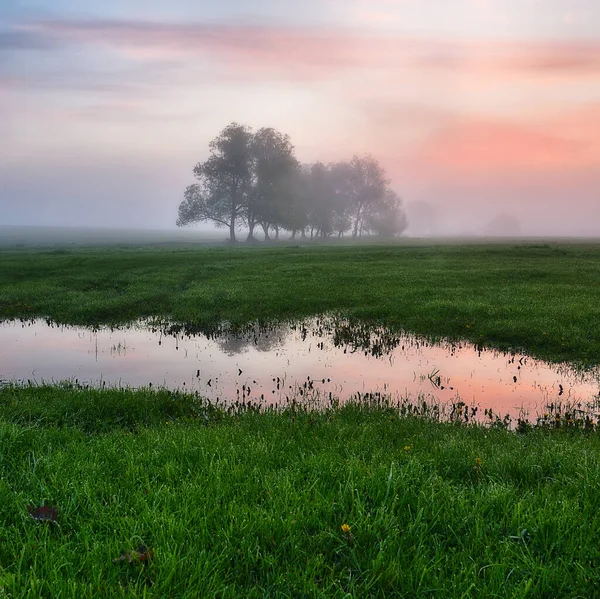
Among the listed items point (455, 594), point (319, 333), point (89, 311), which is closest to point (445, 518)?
point (455, 594)

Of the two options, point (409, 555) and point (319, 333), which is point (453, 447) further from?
point (319, 333)

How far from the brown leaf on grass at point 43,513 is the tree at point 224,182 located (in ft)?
272

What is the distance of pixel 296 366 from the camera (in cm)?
1194

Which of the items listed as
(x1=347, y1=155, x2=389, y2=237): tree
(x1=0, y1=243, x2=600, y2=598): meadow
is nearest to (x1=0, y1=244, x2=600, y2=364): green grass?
(x1=0, y1=243, x2=600, y2=598): meadow

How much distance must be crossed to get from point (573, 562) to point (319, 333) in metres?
12.2

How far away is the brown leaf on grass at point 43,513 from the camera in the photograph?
3.82 m

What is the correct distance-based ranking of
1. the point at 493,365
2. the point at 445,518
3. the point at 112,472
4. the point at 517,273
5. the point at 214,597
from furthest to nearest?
1. the point at 517,273
2. the point at 493,365
3. the point at 112,472
4. the point at 445,518
5. the point at 214,597

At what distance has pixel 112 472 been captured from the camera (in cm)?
479

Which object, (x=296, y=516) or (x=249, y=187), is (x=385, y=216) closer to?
(x=249, y=187)

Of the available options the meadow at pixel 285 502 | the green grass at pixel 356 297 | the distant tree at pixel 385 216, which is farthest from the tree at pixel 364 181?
the meadow at pixel 285 502

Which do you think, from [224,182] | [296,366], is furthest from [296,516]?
[224,182]

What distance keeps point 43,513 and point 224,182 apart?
87.2 m

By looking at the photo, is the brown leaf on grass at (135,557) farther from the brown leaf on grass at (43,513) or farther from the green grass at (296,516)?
the brown leaf on grass at (43,513)

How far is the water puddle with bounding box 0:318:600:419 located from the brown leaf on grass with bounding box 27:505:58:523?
18.2ft
